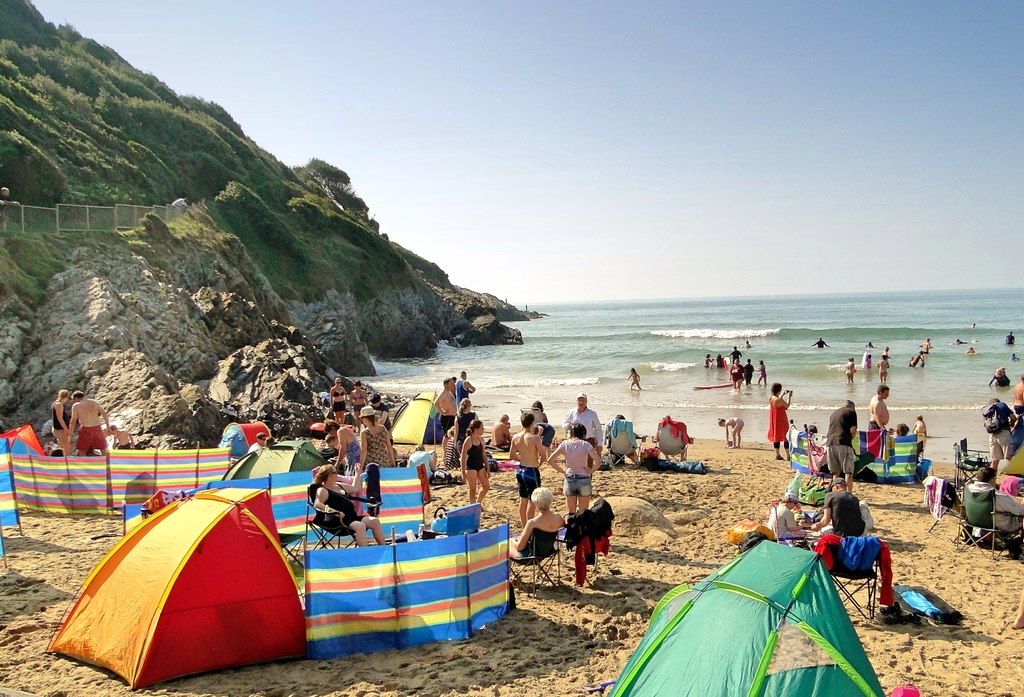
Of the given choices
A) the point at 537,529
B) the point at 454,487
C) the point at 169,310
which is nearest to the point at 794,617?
the point at 537,529

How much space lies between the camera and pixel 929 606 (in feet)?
21.2

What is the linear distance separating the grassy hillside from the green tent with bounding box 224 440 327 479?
40.6 ft

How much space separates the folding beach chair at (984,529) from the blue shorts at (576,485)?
438 centimetres

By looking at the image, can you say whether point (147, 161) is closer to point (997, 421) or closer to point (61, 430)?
point (61, 430)

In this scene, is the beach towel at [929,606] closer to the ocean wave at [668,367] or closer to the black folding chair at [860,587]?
the black folding chair at [860,587]

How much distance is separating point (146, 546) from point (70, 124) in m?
33.3

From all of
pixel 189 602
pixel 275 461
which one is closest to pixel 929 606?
pixel 189 602

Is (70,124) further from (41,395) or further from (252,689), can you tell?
(252,689)

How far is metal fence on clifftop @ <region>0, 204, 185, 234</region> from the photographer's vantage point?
1892cm

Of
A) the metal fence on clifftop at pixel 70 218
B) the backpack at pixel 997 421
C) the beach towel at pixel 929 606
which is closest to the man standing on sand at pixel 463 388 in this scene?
the beach towel at pixel 929 606

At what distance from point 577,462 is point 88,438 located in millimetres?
8122

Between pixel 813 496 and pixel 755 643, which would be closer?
pixel 755 643

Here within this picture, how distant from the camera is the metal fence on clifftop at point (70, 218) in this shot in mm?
18922

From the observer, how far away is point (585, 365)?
41.7 m
